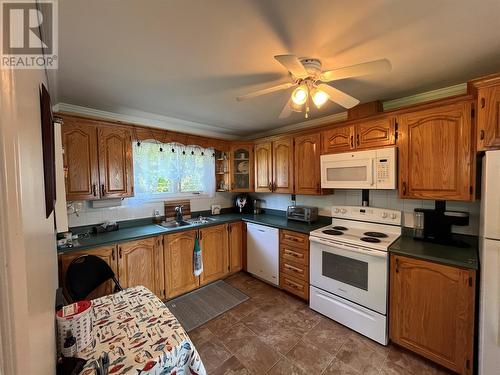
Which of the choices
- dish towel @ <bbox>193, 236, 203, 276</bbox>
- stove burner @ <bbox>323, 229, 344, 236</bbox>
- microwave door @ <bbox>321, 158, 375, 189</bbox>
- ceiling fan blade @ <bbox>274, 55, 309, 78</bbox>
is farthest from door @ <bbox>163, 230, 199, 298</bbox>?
ceiling fan blade @ <bbox>274, 55, 309, 78</bbox>

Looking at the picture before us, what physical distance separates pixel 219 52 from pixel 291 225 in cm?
208

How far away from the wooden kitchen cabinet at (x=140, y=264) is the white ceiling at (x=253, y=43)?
61.7 inches

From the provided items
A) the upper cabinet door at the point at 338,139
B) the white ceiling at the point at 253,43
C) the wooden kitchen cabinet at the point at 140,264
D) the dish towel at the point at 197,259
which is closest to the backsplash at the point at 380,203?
the upper cabinet door at the point at 338,139

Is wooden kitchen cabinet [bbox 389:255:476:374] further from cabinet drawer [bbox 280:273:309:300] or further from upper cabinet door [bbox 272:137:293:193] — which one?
upper cabinet door [bbox 272:137:293:193]

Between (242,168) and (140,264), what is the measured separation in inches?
78.9

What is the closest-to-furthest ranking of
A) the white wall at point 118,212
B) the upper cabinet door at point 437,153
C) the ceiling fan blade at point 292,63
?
the ceiling fan blade at point 292,63 → the upper cabinet door at point 437,153 → the white wall at point 118,212

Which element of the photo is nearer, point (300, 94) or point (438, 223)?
point (300, 94)

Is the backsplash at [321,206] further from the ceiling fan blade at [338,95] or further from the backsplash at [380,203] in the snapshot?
the ceiling fan blade at [338,95]

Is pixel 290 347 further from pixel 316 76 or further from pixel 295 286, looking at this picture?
pixel 316 76

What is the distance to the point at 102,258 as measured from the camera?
2.01 metres

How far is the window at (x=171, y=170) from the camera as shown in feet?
9.07

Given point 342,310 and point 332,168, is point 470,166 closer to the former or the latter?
point 332,168

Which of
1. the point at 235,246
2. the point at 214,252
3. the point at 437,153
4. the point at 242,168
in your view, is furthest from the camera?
the point at 242,168

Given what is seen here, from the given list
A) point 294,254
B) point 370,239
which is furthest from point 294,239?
point 370,239
